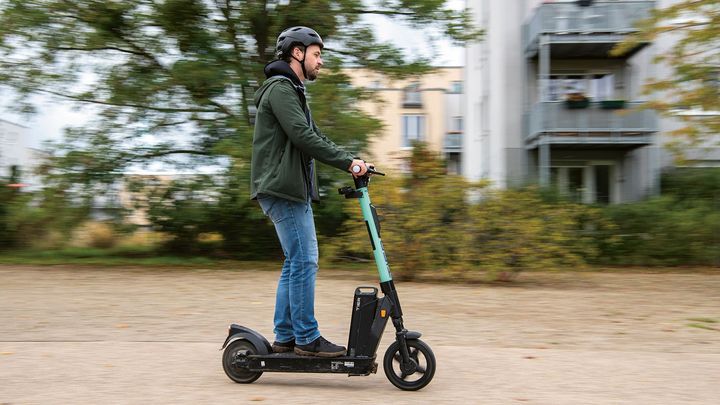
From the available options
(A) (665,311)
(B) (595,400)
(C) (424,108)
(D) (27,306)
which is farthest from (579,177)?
(C) (424,108)

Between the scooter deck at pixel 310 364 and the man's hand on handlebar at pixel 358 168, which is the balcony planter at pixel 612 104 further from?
the scooter deck at pixel 310 364

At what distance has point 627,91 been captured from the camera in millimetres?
21438

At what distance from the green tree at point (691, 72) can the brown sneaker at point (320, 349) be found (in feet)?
26.1

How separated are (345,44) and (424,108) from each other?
108ft

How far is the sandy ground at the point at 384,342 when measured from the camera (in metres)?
4.38

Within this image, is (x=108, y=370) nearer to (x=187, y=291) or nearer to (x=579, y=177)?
(x=187, y=291)

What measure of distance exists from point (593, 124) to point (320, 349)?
17.3m

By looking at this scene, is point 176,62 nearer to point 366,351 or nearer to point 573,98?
point 366,351

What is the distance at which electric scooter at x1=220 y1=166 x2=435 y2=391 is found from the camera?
4.38 meters

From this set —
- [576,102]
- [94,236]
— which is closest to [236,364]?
[94,236]

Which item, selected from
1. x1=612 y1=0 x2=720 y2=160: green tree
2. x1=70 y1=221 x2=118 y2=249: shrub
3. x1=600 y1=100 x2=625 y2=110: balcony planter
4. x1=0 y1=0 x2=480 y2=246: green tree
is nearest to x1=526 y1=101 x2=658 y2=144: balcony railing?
x1=600 y1=100 x2=625 y2=110: balcony planter

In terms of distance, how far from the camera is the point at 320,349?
14.7ft

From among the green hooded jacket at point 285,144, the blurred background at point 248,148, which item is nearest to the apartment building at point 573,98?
the blurred background at point 248,148

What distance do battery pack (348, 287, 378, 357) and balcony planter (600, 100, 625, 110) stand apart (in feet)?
55.9
